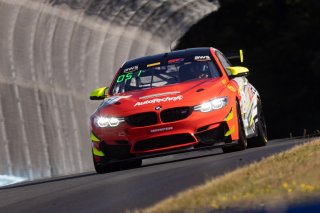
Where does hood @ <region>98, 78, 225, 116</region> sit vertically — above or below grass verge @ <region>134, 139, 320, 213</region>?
above

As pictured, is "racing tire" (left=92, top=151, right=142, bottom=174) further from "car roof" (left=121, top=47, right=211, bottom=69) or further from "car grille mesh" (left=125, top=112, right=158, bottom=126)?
"car roof" (left=121, top=47, right=211, bottom=69)

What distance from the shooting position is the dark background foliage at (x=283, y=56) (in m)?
48.6

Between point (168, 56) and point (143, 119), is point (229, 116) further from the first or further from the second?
point (168, 56)

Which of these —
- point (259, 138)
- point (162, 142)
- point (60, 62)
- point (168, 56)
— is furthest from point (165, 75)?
point (60, 62)

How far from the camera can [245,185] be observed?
35.2 feet

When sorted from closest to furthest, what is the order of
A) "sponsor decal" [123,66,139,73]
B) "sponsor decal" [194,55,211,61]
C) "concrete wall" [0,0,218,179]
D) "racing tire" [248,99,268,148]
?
"sponsor decal" [194,55,211,61], "sponsor decal" [123,66,139,73], "racing tire" [248,99,268,148], "concrete wall" [0,0,218,179]

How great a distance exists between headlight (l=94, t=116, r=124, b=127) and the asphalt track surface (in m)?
0.66

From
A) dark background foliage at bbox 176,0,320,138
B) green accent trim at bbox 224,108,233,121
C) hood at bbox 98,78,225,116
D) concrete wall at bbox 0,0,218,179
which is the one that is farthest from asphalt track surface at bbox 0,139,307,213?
dark background foliage at bbox 176,0,320,138

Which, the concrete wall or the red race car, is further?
the concrete wall

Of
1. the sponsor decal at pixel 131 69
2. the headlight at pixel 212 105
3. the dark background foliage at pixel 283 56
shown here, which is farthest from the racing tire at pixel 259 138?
the dark background foliage at pixel 283 56

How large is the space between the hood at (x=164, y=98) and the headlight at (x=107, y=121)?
71 mm

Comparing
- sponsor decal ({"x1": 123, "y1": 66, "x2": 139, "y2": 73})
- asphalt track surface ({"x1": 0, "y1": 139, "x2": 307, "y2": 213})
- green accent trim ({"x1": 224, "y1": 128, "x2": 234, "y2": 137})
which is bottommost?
asphalt track surface ({"x1": 0, "y1": 139, "x2": 307, "y2": 213})

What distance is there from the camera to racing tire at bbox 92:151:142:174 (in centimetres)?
1579

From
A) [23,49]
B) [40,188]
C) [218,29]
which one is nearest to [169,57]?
[40,188]
